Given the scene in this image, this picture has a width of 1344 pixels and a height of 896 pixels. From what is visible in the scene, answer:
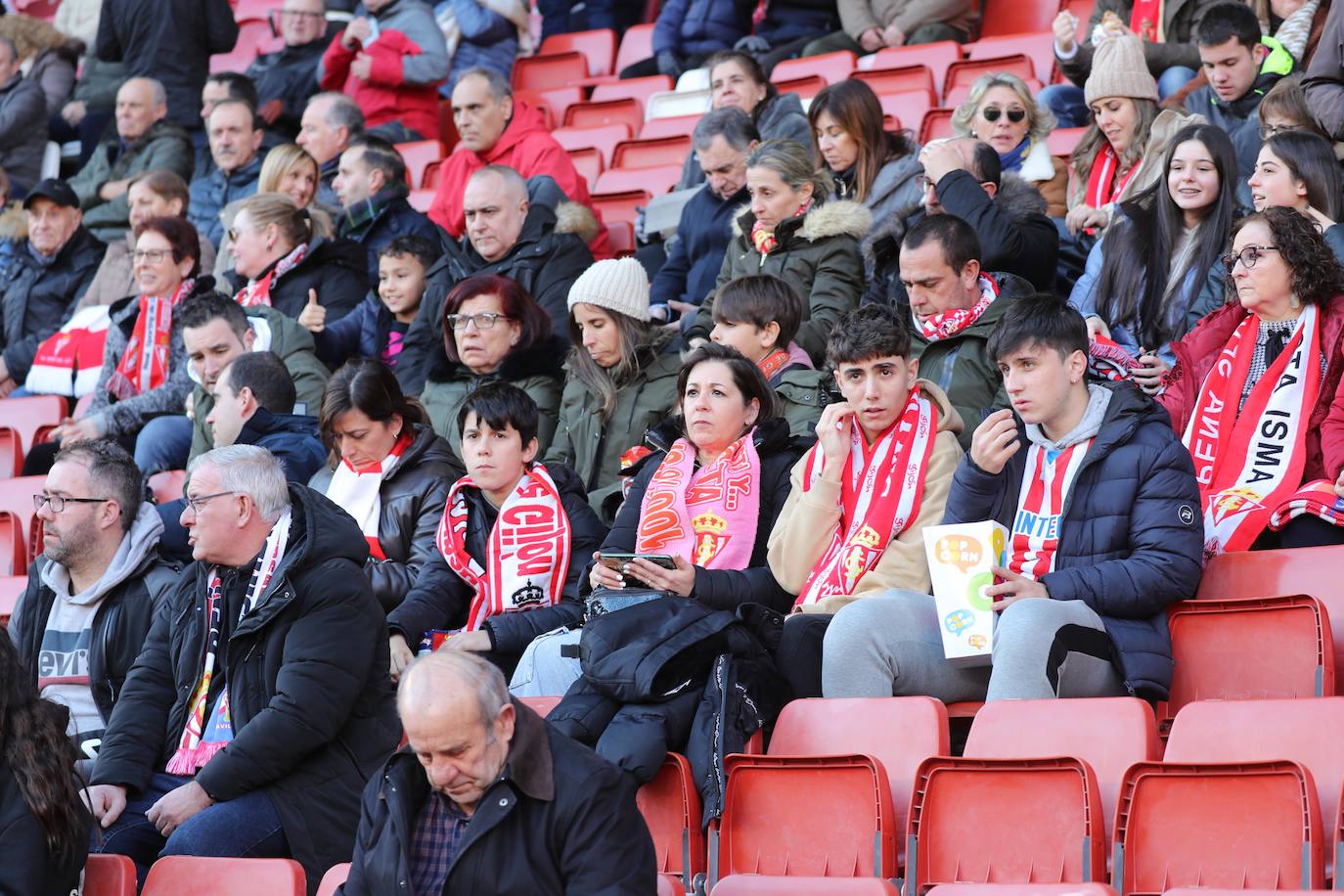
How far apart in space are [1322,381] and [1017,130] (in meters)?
2.26

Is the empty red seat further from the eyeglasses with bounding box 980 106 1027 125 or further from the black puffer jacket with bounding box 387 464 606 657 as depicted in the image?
the eyeglasses with bounding box 980 106 1027 125

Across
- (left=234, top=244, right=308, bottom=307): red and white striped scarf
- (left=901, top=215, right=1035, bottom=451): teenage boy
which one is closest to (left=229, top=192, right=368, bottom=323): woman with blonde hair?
(left=234, top=244, right=308, bottom=307): red and white striped scarf

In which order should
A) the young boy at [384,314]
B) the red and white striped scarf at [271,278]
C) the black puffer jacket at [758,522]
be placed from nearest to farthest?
the black puffer jacket at [758,522], the young boy at [384,314], the red and white striped scarf at [271,278]

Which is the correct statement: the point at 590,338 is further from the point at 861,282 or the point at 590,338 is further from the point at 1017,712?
the point at 1017,712

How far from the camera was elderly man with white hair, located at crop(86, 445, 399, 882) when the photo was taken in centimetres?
398

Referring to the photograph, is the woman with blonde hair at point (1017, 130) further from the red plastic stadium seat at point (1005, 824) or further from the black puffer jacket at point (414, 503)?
the red plastic stadium seat at point (1005, 824)

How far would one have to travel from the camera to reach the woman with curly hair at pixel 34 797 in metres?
3.42

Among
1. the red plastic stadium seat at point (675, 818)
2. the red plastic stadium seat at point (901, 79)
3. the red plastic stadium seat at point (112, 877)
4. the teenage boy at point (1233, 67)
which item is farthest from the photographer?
the red plastic stadium seat at point (901, 79)

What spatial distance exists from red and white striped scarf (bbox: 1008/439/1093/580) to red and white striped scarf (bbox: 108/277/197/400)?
387 centimetres

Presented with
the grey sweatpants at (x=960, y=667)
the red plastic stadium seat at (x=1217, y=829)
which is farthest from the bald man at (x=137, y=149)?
A: the red plastic stadium seat at (x=1217, y=829)

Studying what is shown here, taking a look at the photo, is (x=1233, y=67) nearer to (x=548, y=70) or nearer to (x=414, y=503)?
(x=414, y=503)

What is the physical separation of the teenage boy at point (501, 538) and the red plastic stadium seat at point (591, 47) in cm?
549

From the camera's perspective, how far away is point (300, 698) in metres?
4.00

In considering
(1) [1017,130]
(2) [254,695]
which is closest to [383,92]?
(1) [1017,130]
